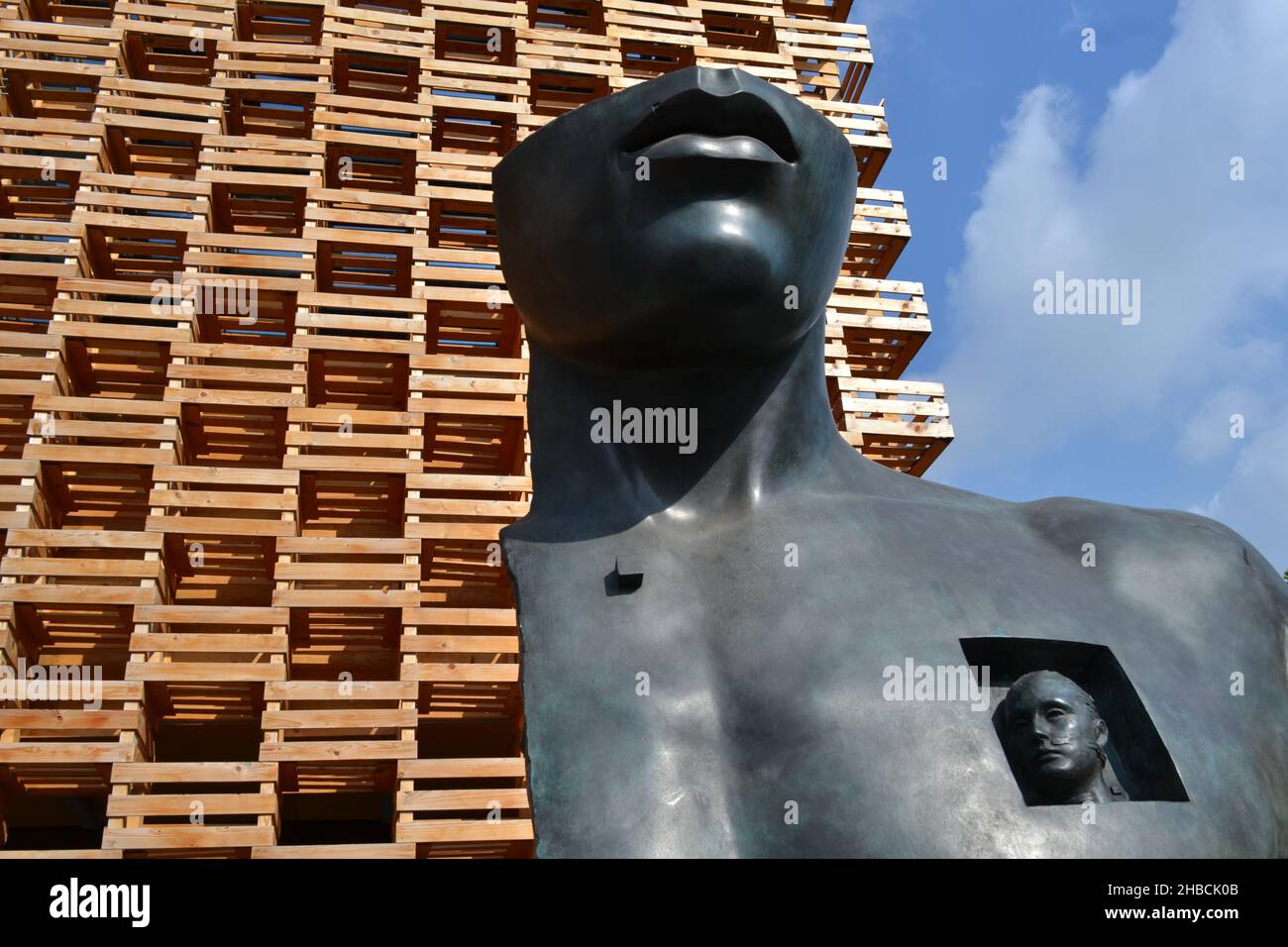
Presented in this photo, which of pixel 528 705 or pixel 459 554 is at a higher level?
pixel 459 554

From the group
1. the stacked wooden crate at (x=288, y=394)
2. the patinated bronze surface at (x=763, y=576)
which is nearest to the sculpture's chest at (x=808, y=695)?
the patinated bronze surface at (x=763, y=576)

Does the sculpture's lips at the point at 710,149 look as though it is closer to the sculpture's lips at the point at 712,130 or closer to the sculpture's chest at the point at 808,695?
the sculpture's lips at the point at 712,130

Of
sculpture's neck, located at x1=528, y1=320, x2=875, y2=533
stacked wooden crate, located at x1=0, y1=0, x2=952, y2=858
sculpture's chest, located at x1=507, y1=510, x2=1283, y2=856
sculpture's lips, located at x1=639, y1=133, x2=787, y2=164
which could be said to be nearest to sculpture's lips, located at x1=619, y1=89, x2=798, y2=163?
sculpture's lips, located at x1=639, y1=133, x2=787, y2=164

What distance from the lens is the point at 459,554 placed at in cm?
942

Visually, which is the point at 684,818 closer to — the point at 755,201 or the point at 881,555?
the point at 881,555

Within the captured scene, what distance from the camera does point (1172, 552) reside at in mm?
2316

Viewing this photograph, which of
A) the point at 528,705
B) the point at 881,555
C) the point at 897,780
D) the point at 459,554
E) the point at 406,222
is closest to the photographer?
the point at 897,780

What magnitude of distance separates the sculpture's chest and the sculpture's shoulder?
72 millimetres

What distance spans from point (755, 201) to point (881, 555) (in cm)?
71

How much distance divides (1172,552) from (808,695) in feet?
2.82

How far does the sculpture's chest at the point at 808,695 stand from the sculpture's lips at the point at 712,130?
719 millimetres

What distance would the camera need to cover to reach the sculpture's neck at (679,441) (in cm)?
233

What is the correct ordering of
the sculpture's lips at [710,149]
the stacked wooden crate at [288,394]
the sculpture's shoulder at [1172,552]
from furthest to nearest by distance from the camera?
the stacked wooden crate at [288,394] < the sculpture's shoulder at [1172,552] < the sculpture's lips at [710,149]
